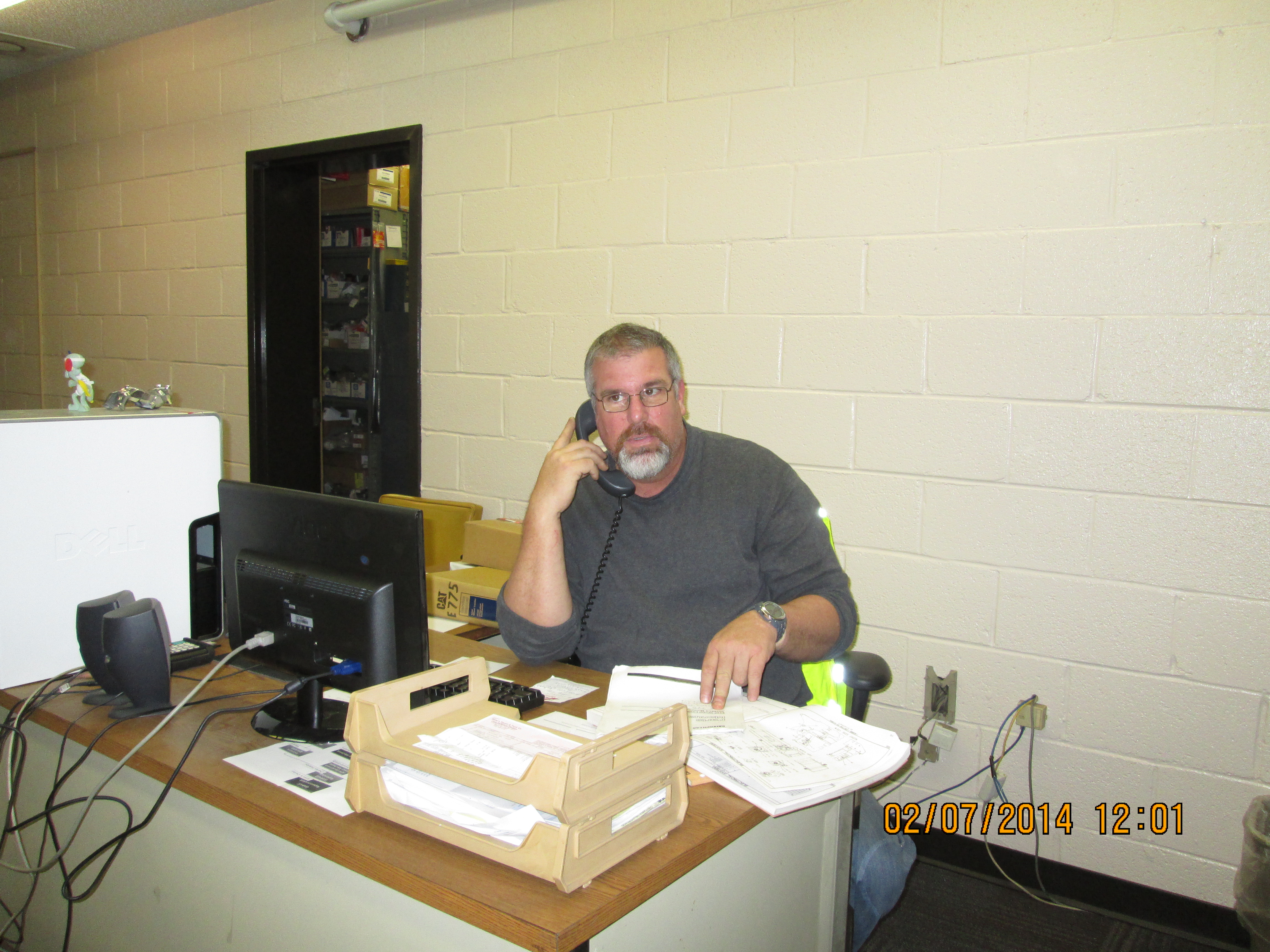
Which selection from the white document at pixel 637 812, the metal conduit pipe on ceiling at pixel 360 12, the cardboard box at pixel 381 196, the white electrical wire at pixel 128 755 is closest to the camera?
the white document at pixel 637 812

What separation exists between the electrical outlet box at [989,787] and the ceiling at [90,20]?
13.1 feet

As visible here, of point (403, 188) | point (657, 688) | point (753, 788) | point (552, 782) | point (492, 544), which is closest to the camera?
point (552, 782)

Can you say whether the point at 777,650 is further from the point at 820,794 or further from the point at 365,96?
the point at 365,96

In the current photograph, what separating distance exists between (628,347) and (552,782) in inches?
45.2

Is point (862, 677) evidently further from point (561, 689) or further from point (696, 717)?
point (561, 689)

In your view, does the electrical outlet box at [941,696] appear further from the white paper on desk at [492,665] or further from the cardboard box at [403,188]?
the cardboard box at [403,188]

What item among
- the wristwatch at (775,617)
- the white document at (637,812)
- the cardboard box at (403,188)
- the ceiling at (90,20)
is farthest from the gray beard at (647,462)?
the ceiling at (90,20)

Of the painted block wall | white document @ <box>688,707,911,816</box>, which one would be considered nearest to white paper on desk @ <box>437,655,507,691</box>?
white document @ <box>688,707,911,816</box>

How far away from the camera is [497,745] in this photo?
1.15m

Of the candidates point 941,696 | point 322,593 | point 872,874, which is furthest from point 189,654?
point 941,696

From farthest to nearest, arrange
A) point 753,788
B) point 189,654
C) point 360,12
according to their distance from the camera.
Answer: point 360,12 → point 189,654 → point 753,788

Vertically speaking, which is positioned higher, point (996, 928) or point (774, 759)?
point (774, 759)

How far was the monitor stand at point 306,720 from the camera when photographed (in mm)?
1386
